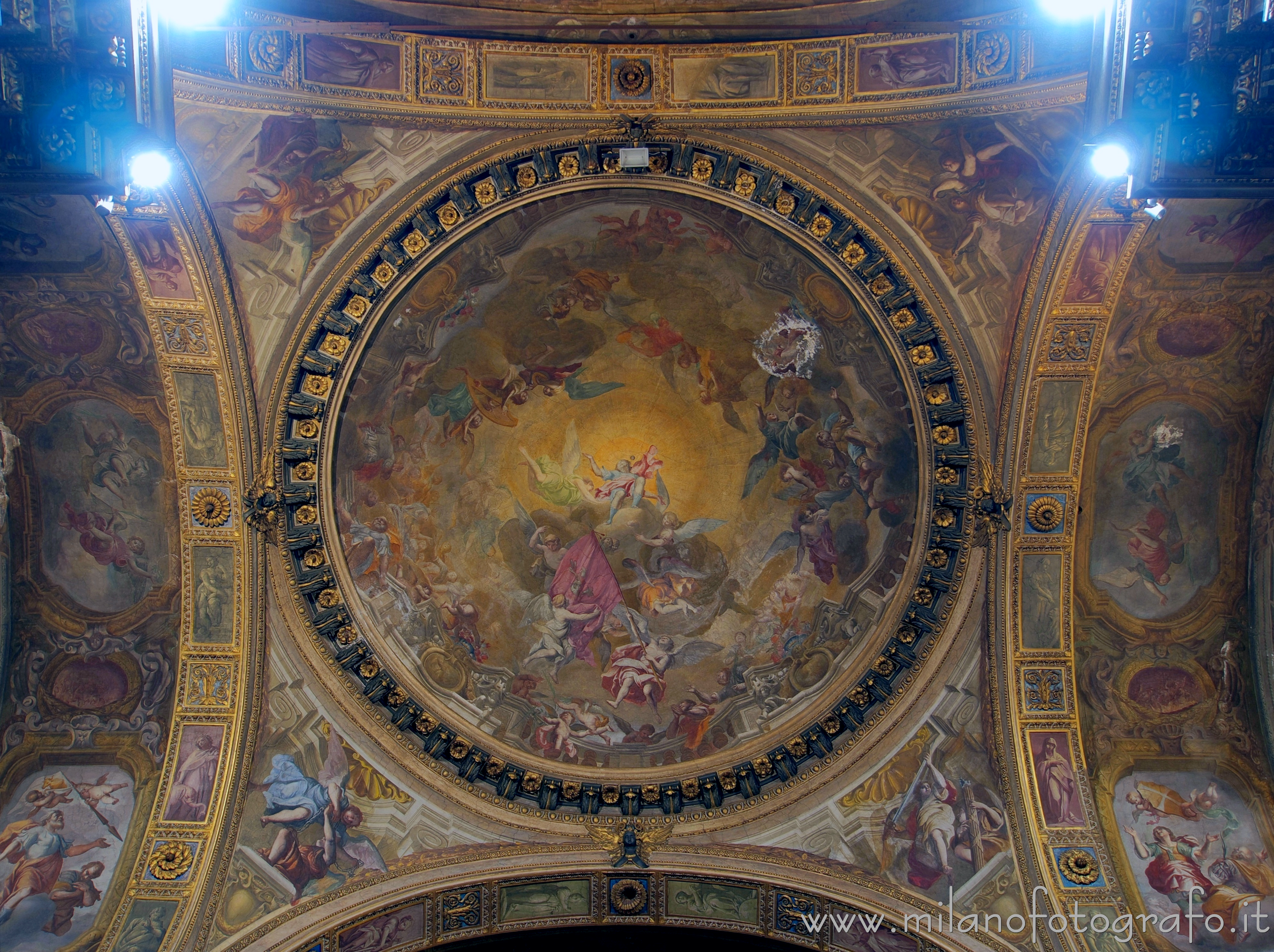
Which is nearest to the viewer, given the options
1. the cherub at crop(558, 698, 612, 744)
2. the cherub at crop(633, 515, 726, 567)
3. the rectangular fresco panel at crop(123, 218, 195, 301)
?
the rectangular fresco panel at crop(123, 218, 195, 301)

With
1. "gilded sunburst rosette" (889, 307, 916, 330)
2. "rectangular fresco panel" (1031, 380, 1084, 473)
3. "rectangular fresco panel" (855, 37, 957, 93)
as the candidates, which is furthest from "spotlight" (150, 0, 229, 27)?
"rectangular fresco panel" (1031, 380, 1084, 473)

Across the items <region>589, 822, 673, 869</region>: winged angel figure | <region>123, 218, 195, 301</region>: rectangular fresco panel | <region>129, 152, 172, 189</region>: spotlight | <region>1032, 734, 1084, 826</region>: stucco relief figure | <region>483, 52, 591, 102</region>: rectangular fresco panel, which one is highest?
<region>483, 52, 591, 102</region>: rectangular fresco panel

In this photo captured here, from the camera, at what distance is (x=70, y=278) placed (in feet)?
49.0

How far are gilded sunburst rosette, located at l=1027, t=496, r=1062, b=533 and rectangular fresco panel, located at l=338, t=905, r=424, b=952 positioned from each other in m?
10.8

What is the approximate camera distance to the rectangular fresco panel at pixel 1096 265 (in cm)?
1465

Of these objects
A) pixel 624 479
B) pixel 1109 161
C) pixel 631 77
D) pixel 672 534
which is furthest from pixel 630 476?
pixel 1109 161

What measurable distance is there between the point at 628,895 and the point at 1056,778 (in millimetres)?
6662

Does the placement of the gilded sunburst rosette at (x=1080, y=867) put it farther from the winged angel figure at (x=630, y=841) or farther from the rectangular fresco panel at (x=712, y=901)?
the winged angel figure at (x=630, y=841)

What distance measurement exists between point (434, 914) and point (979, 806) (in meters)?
8.28

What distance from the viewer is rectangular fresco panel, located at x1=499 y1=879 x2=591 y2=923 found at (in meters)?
16.3

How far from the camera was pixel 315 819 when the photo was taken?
16.0 m

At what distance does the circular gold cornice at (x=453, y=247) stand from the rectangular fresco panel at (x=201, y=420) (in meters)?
0.87

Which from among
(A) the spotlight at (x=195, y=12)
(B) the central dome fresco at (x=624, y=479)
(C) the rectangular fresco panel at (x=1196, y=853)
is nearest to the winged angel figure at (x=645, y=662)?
Answer: (B) the central dome fresco at (x=624, y=479)

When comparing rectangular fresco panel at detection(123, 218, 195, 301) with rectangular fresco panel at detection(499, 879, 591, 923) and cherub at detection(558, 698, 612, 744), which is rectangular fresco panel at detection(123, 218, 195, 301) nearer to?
cherub at detection(558, 698, 612, 744)
